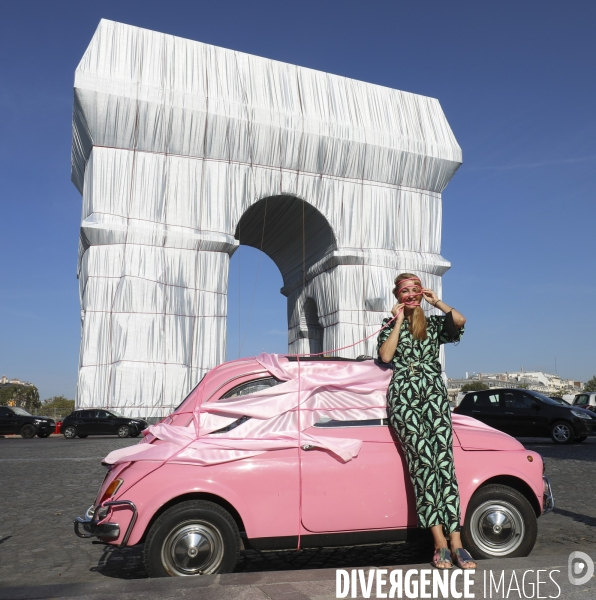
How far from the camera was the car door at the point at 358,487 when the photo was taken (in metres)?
4.05

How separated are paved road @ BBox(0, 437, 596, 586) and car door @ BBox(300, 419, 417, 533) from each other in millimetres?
689

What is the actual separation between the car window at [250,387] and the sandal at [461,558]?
1454 mm

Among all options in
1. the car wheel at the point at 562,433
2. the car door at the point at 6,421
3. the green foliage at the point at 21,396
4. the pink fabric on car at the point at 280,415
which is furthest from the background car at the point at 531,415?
the green foliage at the point at 21,396

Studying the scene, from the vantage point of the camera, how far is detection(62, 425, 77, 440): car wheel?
22.2 metres

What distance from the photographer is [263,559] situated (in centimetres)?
490

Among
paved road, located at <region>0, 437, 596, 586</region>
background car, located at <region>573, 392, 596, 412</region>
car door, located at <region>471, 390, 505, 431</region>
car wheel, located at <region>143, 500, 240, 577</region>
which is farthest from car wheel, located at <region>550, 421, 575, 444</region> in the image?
car wheel, located at <region>143, 500, 240, 577</region>

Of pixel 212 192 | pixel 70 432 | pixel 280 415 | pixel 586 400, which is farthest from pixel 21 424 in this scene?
pixel 280 415

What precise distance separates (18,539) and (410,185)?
896 inches

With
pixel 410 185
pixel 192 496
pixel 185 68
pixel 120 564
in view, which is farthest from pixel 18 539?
pixel 410 185

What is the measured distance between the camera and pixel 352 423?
14.2 ft

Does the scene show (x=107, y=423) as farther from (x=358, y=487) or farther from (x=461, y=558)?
(x=461, y=558)

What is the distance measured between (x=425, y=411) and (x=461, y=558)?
32.6 inches

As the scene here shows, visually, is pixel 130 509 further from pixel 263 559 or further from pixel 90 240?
pixel 90 240

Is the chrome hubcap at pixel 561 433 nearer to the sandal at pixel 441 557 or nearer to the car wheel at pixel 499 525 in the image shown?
the car wheel at pixel 499 525
